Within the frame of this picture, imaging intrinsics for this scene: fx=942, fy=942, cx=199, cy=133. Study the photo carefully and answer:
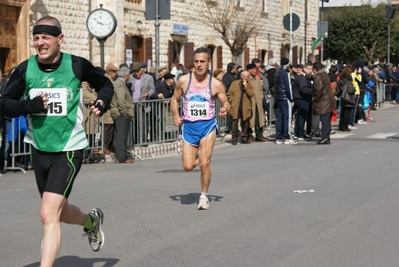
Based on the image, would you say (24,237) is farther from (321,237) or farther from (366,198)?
(366,198)

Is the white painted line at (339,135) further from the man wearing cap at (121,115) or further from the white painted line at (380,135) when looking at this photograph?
the man wearing cap at (121,115)

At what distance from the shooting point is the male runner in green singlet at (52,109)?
6.84m

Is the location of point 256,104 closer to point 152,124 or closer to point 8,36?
point 152,124

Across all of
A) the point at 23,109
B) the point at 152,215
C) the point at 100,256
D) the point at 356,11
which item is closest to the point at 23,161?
the point at 152,215

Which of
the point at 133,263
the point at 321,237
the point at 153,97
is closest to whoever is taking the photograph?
the point at 133,263

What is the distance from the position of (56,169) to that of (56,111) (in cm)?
43

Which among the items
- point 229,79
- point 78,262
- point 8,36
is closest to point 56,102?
point 78,262

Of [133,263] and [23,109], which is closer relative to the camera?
[23,109]

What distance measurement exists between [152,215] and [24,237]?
178cm

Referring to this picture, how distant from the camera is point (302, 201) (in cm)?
1151

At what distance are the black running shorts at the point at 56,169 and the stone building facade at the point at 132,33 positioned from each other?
16840 mm

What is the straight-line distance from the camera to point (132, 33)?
3025 centimetres

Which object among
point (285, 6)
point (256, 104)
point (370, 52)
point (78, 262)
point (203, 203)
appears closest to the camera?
point (78, 262)

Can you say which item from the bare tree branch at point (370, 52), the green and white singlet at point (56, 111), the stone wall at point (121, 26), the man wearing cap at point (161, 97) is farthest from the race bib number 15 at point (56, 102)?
the bare tree branch at point (370, 52)
